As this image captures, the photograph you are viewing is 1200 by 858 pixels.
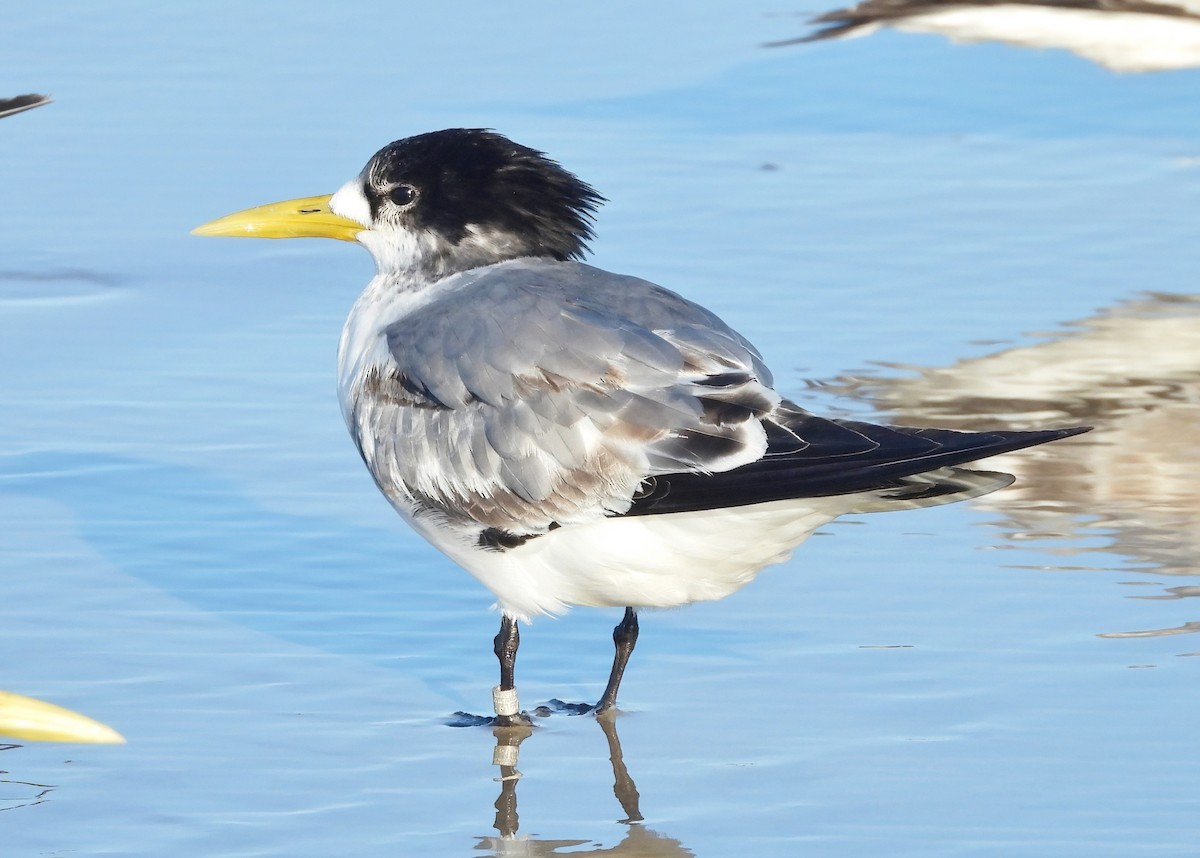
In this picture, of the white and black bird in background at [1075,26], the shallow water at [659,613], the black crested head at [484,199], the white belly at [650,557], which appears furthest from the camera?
the white and black bird in background at [1075,26]

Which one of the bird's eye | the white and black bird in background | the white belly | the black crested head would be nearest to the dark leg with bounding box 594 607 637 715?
the white belly

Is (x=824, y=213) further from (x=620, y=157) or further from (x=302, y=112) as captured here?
(x=302, y=112)

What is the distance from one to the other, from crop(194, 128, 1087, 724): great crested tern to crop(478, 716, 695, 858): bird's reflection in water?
0.33 m

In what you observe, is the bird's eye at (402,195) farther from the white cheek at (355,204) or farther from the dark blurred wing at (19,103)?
the dark blurred wing at (19,103)

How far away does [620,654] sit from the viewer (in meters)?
5.11

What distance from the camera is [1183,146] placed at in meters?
10.2

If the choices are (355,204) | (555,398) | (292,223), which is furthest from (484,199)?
(555,398)

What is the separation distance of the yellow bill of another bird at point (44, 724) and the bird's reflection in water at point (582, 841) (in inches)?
36.7

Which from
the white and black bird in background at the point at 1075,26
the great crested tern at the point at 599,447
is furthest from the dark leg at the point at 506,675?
the white and black bird in background at the point at 1075,26

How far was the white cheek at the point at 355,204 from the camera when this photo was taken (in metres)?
5.78

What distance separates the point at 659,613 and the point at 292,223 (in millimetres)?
1479

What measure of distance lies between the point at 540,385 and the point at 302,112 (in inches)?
242

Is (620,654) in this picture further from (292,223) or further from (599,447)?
(292,223)

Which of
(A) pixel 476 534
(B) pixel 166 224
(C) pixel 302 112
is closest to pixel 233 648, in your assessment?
(A) pixel 476 534
